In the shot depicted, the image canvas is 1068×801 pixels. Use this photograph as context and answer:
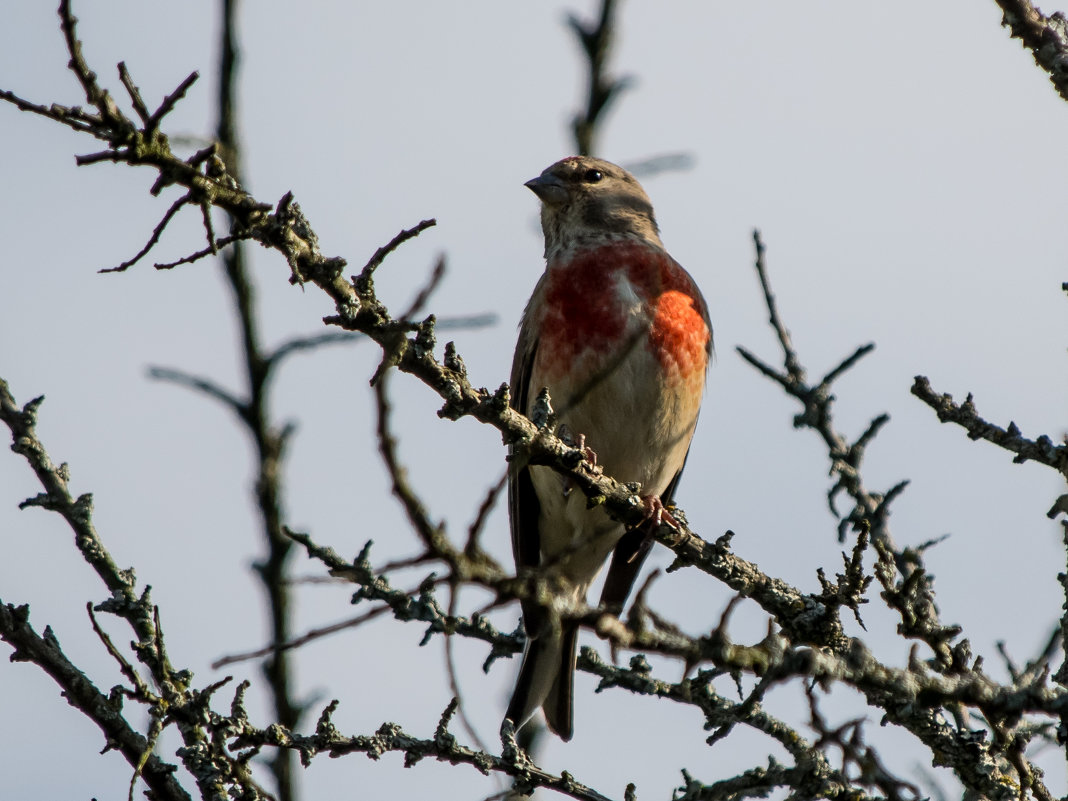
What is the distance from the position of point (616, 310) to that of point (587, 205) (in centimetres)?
139

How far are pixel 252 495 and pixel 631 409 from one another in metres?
3.29

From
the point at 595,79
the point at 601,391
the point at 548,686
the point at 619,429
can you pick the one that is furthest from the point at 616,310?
the point at 548,686

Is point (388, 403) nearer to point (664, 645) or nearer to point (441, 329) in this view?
point (664, 645)

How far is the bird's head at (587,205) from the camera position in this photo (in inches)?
281

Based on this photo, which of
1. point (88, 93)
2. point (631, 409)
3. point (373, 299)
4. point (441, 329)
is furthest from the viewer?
point (631, 409)

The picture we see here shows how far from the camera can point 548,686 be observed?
5785 mm

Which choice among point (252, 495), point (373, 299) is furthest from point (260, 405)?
point (373, 299)

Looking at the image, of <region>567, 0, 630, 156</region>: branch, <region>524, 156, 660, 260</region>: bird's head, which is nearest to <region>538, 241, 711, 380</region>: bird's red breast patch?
<region>524, 156, 660, 260</region>: bird's head

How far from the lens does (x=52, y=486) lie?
148 inches

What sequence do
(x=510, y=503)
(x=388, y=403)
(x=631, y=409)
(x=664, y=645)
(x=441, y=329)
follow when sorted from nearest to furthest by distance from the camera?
1. (x=388, y=403)
2. (x=664, y=645)
3. (x=441, y=329)
4. (x=631, y=409)
5. (x=510, y=503)

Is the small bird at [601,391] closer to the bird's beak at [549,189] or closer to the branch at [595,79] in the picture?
the bird's beak at [549,189]

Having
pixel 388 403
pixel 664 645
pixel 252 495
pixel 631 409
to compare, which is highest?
pixel 631 409

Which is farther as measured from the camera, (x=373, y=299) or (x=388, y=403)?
(x=373, y=299)

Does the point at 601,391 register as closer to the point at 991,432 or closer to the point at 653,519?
the point at 653,519
